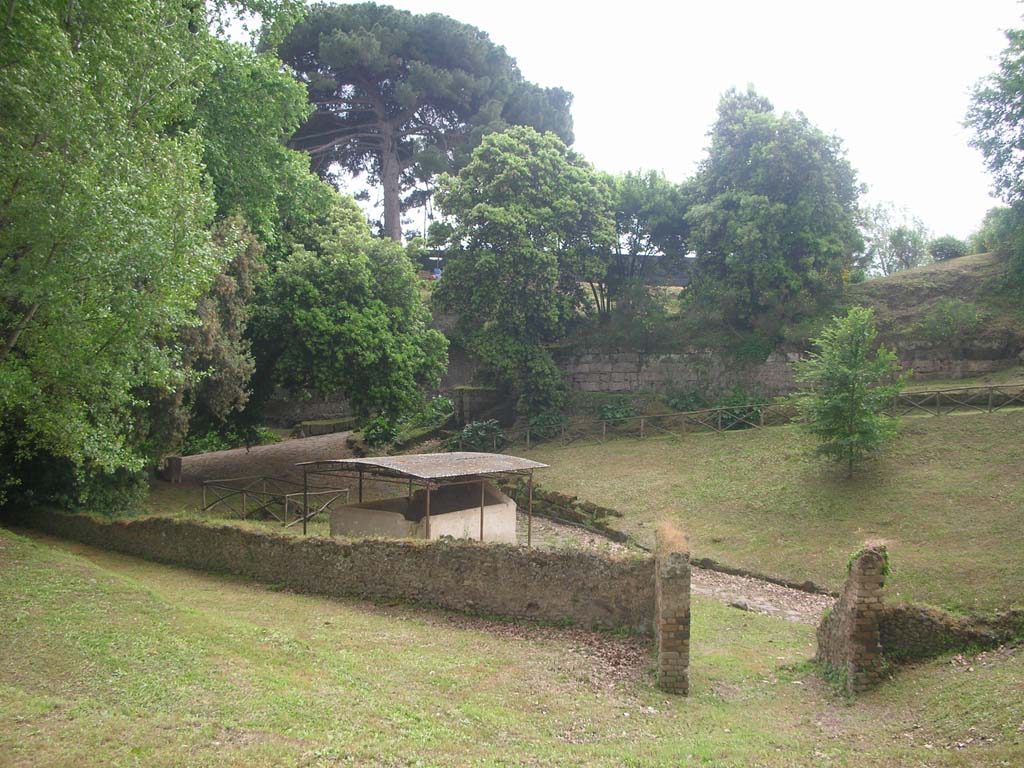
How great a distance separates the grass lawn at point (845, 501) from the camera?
1609cm

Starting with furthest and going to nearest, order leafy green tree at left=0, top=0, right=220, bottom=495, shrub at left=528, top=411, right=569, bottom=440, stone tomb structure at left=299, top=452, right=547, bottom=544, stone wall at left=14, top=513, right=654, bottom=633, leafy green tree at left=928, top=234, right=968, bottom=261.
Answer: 1. leafy green tree at left=928, top=234, right=968, bottom=261
2. shrub at left=528, top=411, right=569, bottom=440
3. stone tomb structure at left=299, top=452, right=547, bottom=544
4. stone wall at left=14, top=513, right=654, bottom=633
5. leafy green tree at left=0, top=0, right=220, bottom=495

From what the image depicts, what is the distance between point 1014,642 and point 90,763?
10.4 m

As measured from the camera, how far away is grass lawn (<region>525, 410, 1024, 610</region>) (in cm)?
1609

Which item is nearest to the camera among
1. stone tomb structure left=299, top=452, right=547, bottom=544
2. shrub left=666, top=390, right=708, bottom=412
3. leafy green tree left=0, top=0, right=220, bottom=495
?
leafy green tree left=0, top=0, right=220, bottom=495

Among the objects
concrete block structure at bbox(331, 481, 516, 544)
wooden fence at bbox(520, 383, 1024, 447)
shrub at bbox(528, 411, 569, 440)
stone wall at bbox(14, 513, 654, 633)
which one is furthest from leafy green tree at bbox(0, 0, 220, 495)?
shrub at bbox(528, 411, 569, 440)

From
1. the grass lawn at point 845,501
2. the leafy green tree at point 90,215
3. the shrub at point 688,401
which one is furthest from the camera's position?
the shrub at point 688,401

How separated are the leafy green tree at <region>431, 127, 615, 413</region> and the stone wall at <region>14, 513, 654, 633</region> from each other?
1785 cm

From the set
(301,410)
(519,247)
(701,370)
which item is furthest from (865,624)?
(301,410)

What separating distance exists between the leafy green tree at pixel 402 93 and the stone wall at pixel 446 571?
30.2 m

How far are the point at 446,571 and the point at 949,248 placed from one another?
116ft

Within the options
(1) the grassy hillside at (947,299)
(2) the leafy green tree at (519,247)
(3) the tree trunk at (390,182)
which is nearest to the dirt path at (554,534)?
(2) the leafy green tree at (519,247)

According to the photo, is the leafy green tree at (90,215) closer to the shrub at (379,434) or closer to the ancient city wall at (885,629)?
the ancient city wall at (885,629)

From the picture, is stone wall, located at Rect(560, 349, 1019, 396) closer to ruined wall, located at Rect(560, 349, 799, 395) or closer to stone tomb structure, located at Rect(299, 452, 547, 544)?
ruined wall, located at Rect(560, 349, 799, 395)

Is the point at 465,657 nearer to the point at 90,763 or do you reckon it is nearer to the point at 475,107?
the point at 90,763
